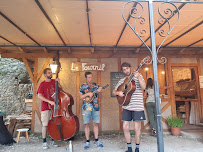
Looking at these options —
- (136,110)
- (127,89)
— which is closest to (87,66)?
(127,89)

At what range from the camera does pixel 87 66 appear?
4520mm

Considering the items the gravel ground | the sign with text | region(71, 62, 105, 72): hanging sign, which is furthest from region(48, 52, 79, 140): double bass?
the sign with text

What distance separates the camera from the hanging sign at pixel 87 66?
4504mm

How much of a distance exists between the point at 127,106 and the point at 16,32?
9.24 feet

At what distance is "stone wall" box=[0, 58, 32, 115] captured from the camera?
792 centimetres

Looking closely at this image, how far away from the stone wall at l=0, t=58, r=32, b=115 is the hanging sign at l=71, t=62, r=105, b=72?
498 centimetres

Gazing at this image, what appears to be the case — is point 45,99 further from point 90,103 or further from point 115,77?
point 115,77

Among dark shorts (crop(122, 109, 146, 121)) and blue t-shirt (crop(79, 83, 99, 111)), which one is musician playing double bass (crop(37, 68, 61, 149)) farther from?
dark shorts (crop(122, 109, 146, 121))

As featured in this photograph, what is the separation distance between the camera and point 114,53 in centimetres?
458

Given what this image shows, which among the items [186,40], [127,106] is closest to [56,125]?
[127,106]

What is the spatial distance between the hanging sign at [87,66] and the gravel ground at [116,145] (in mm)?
1887

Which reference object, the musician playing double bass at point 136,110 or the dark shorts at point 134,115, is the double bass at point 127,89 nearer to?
the musician playing double bass at point 136,110

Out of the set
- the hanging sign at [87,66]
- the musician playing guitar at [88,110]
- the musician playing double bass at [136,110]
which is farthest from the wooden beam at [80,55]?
the musician playing double bass at [136,110]

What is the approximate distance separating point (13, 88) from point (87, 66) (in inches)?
224
